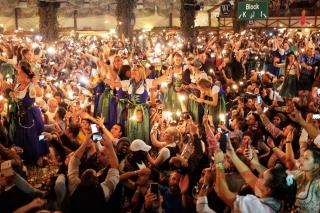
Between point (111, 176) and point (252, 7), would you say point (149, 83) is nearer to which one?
point (111, 176)

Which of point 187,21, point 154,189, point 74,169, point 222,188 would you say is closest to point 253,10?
point 187,21

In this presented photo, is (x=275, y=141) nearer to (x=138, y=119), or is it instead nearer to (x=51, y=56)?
(x=138, y=119)

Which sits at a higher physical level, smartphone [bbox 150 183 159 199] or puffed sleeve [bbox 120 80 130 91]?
puffed sleeve [bbox 120 80 130 91]

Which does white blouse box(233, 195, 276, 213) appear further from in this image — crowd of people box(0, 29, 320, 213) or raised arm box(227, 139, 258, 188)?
raised arm box(227, 139, 258, 188)

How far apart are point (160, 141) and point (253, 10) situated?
1606 cm

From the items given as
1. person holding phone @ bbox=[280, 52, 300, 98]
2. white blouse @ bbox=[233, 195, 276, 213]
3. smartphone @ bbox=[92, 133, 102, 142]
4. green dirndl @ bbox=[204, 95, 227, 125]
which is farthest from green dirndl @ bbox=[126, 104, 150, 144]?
white blouse @ bbox=[233, 195, 276, 213]

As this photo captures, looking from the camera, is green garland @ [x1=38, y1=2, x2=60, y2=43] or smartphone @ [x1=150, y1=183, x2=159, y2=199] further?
green garland @ [x1=38, y1=2, x2=60, y2=43]

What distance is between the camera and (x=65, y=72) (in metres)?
14.3

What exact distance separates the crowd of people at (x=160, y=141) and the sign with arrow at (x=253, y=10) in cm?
817

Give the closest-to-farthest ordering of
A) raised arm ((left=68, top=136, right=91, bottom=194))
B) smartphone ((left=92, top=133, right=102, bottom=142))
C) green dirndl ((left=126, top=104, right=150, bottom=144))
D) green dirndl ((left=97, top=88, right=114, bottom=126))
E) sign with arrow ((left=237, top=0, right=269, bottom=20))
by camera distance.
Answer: raised arm ((left=68, top=136, right=91, bottom=194)), smartphone ((left=92, top=133, right=102, bottom=142)), green dirndl ((left=126, top=104, right=150, bottom=144)), green dirndl ((left=97, top=88, right=114, bottom=126)), sign with arrow ((left=237, top=0, right=269, bottom=20))

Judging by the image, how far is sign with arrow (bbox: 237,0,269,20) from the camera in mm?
22031

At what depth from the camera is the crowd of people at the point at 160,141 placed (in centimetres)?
439

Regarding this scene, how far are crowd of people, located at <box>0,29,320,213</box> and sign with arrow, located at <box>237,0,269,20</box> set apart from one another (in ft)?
26.8

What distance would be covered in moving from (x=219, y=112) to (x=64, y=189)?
16.1 ft
